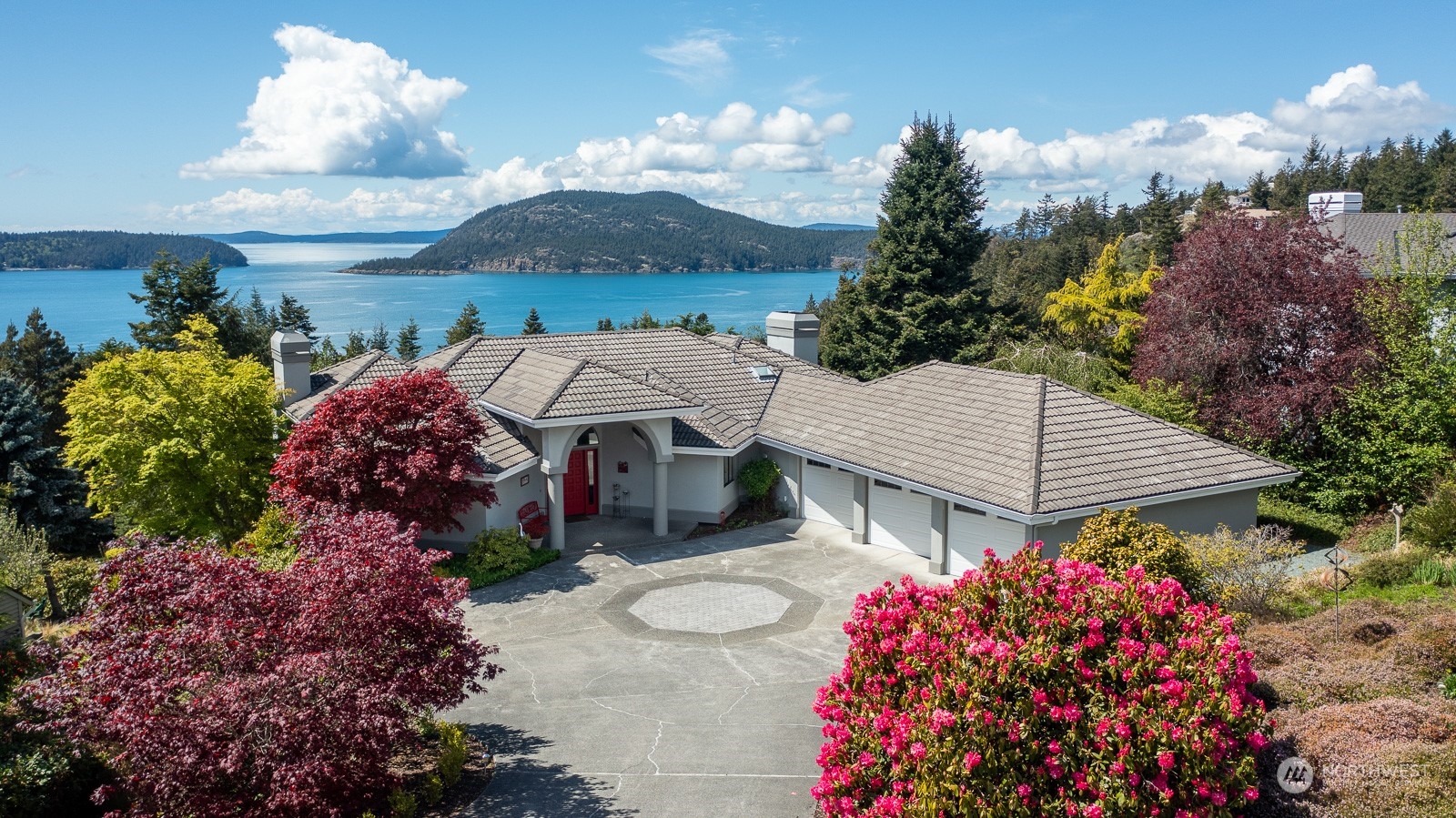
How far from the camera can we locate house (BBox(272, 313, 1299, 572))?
58.9 feet

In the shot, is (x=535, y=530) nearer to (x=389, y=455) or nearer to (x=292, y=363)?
(x=389, y=455)

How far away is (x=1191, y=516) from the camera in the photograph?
18.4 m

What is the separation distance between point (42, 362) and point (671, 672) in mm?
44452

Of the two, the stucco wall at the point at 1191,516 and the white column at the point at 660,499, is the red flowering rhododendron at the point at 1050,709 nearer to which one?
the stucco wall at the point at 1191,516

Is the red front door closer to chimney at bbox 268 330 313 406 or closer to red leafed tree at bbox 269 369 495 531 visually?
red leafed tree at bbox 269 369 495 531

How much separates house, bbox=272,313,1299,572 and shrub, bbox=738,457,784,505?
31cm

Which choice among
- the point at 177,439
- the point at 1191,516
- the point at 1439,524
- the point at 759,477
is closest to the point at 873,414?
the point at 759,477

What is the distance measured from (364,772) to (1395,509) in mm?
18949

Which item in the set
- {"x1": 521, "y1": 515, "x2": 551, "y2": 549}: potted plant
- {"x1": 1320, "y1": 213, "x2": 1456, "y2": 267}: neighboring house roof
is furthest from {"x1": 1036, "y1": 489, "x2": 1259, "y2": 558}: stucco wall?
{"x1": 1320, "y1": 213, "x2": 1456, "y2": 267}: neighboring house roof

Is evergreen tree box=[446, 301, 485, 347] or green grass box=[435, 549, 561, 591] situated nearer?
green grass box=[435, 549, 561, 591]

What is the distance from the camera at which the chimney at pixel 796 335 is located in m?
28.3

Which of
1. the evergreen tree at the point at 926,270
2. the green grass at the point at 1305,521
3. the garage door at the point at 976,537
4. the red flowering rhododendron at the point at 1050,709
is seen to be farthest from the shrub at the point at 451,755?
the evergreen tree at the point at 926,270

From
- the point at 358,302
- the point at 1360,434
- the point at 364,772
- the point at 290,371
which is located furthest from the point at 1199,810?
the point at 358,302

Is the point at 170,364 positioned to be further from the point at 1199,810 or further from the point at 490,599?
the point at 1199,810
